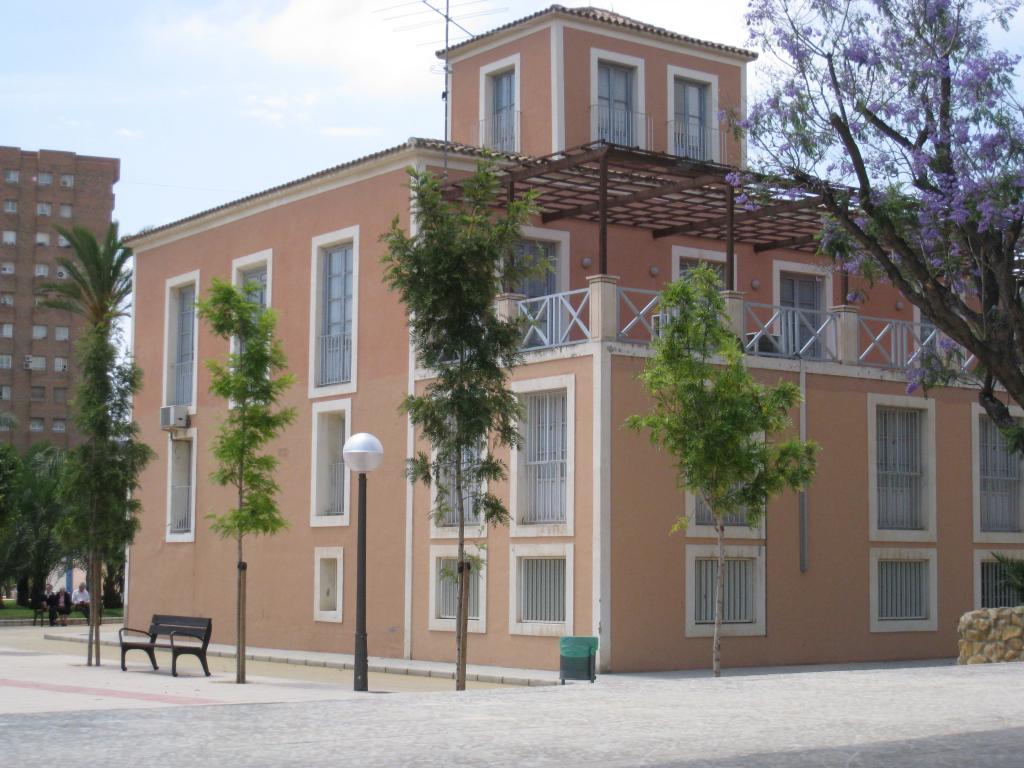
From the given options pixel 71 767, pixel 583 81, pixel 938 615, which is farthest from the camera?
pixel 583 81

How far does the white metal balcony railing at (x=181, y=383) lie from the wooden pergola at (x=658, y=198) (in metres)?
9.95

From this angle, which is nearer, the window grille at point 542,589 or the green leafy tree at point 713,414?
the green leafy tree at point 713,414

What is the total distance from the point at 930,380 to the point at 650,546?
4.80 metres

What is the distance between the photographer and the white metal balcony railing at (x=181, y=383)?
110ft

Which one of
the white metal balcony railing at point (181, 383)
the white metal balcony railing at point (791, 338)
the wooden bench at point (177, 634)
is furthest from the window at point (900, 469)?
the white metal balcony railing at point (181, 383)

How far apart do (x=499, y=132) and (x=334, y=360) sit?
584 cm

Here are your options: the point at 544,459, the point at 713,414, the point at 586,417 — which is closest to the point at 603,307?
the point at 586,417

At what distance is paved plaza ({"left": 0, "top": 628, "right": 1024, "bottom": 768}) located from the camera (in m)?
9.58

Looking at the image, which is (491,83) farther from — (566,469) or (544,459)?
(566,469)

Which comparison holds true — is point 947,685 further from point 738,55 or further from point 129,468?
point 738,55

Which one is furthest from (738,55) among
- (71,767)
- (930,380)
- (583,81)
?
(71,767)

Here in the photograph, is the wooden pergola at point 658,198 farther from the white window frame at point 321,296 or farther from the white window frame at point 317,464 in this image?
the white window frame at point 317,464

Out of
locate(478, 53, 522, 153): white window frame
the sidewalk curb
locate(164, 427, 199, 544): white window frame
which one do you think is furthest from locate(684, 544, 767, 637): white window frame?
locate(164, 427, 199, 544): white window frame

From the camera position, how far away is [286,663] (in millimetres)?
Answer: 27031
